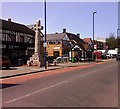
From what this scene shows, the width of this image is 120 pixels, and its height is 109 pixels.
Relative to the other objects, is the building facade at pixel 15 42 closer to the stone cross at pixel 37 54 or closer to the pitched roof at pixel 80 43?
the stone cross at pixel 37 54

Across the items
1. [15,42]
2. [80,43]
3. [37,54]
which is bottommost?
[37,54]

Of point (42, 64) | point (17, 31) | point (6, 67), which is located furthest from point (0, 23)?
point (6, 67)

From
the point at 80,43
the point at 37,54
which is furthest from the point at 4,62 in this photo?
the point at 80,43

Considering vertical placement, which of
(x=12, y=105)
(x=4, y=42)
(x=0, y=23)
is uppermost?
(x=0, y=23)

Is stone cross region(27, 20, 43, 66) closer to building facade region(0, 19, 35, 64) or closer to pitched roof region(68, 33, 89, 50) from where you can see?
building facade region(0, 19, 35, 64)

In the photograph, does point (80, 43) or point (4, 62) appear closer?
point (4, 62)

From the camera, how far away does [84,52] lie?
7506 centimetres

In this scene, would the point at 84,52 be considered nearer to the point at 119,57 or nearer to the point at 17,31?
the point at 119,57

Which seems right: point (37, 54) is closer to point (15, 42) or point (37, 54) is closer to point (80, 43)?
point (15, 42)

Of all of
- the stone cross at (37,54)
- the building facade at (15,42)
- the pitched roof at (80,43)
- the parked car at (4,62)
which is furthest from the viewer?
the pitched roof at (80,43)

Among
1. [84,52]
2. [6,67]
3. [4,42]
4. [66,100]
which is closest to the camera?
[66,100]

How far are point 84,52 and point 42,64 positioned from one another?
33.9m

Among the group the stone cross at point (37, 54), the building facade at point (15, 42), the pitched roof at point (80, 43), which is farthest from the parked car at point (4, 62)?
the pitched roof at point (80, 43)

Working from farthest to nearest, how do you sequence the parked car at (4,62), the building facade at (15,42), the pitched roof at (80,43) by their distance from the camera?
the pitched roof at (80,43) < the building facade at (15,42) < the parked car at (4,62)
